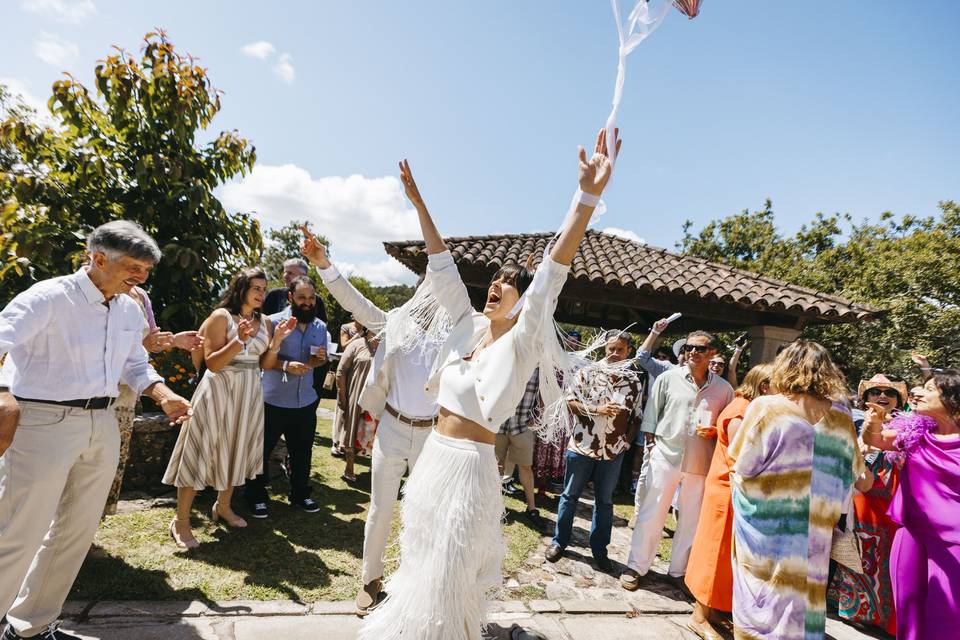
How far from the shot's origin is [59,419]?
2.21 m

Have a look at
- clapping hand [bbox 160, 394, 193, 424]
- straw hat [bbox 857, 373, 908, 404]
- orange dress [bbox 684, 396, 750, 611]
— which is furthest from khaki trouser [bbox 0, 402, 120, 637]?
straw hat [bbox 857, 373, 908, 404]

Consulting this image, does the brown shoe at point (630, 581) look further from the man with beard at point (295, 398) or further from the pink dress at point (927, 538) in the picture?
the man with beard at point (295, 398)

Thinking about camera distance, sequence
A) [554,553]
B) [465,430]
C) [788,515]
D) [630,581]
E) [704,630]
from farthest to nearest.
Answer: [554,553]
[630,581]
[704,630]
[788,515]
[465,430]

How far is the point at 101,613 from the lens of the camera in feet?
8.46

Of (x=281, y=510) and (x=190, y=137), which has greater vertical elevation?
(x=190, y=137)

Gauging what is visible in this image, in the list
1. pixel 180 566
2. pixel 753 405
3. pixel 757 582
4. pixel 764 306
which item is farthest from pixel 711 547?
pixel 764 306

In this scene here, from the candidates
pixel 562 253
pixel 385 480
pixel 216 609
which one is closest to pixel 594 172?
pixel 562 253

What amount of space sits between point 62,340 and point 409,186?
1.83m

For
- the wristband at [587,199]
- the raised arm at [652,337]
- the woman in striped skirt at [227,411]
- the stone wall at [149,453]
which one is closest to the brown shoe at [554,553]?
the raised arm at [652,337]

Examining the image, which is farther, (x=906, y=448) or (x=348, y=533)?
(x=348, y=533)

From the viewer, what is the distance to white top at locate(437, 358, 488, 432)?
6.82 ft

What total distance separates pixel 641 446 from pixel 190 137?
25.2 feet

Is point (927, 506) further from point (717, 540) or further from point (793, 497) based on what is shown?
point (717, 540)

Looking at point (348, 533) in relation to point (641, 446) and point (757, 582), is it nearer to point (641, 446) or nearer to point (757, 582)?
point (757, 582)
